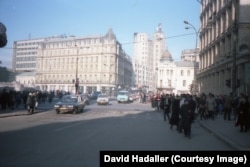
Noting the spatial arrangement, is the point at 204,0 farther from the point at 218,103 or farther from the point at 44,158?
the point at 44,158

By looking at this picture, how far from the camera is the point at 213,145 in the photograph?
10.9 meters

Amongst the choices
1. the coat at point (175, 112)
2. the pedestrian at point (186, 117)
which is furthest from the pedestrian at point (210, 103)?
the pedestrian at point (186, 117)

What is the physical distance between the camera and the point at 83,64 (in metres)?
111

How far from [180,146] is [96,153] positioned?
10.8 feet

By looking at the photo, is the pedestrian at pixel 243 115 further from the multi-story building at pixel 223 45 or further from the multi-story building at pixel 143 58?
the multi-story building at pixel 143 58

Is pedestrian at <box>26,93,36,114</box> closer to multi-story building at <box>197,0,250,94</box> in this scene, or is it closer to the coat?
the coat

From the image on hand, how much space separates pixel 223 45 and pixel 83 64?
252 feet

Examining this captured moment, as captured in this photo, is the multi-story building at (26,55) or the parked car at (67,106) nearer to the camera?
the parked car at (67,106)

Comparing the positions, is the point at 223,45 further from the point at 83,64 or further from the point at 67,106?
the point at 83,64

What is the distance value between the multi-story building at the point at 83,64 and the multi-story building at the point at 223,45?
53.0 metres

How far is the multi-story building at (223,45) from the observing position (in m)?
31.9

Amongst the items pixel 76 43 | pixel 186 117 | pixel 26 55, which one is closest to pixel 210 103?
pixel 186 117

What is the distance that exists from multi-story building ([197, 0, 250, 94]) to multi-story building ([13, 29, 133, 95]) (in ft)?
174

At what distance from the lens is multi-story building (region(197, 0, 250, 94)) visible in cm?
3191
